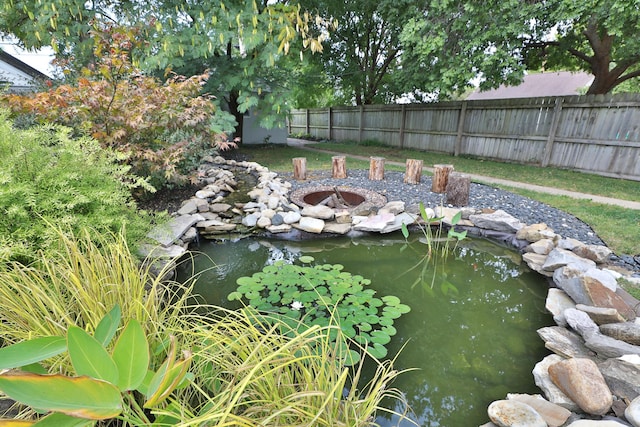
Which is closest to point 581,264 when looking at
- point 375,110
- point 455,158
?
point 455,158

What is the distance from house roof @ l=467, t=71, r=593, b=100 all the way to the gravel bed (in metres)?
13.0

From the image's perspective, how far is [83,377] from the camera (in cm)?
55

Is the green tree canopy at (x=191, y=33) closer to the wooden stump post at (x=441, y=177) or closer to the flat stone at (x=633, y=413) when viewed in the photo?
the wooden stump post at (x=441, y=177)

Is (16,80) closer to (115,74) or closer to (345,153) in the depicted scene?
(115,74)

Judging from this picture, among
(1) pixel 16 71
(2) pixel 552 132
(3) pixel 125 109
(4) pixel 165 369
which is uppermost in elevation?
(1) pixel 16 71

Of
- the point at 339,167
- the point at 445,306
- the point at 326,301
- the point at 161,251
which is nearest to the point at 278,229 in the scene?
the point at 161,251

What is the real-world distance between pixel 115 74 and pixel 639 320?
5.27m

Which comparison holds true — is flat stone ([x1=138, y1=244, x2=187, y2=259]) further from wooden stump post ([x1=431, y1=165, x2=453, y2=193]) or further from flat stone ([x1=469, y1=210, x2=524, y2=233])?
wooden stump post ([x1=431, y1=165, x2=453, y2=193])

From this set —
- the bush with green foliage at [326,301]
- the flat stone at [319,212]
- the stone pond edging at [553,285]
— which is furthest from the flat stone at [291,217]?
the bush with green foliage at [326,301]

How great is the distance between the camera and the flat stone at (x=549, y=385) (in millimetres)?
1540

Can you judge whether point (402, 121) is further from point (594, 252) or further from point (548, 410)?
point (548, 410)

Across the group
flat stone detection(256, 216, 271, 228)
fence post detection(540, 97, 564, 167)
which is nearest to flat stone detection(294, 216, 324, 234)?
flat stone detection(256, 216, 271, 228)

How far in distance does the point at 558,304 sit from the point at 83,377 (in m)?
2.91

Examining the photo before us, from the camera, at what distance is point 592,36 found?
6766 millimetres
